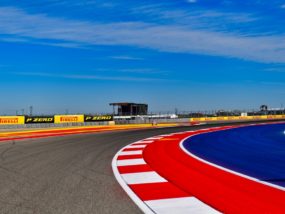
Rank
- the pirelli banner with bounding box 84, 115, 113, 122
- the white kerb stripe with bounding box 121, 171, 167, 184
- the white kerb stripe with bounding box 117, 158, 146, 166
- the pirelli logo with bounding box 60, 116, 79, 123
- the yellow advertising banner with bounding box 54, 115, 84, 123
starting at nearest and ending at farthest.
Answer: the white kerb stripe with bounding box 121, 171, 167, 184 < the white kerb stripe with bounding box 117, 158, 146, 166 < the yellow advertising banner with bounding box 54, 115, 84, 123 < the pirelli logo with bounding box 60, 116, 79, 123 < the pirelli banner with bounding box 84, 115, 113, 122

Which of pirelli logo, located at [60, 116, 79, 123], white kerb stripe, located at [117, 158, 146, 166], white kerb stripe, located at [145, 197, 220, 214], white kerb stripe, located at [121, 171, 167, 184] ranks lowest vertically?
white kerb stripe, located at [145, 197, 220, 214]

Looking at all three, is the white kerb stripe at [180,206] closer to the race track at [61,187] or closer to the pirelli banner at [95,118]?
the race track at [61,187]

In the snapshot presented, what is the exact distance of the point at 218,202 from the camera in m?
5.17

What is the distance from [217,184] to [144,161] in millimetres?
3503

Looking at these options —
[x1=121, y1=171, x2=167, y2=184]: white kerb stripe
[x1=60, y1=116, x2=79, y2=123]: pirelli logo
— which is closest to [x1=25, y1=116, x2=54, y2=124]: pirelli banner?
[x1=60, y1=116, x2=79, y2=123]: pirelli logo

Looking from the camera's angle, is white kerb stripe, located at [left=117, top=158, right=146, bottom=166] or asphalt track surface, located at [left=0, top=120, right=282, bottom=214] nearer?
asphalt track surface, located at [left=0, top=120, right=282, bottom=214]

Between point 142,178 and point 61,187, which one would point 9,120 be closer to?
point 142,178

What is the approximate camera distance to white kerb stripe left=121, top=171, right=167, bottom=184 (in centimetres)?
689

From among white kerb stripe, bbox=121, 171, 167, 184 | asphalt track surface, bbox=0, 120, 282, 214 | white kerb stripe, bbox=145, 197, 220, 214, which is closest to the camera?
white kerb stripe, bbox=145, 197, 220, 214

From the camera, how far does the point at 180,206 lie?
5055 millimetres

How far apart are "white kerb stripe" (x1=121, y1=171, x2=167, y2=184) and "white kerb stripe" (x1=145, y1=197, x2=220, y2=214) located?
58.4 inches

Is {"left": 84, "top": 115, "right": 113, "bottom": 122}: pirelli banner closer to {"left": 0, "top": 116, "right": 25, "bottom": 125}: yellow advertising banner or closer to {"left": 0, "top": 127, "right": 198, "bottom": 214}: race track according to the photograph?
{"left": 0, "top": 116, "right": 25, "bottom": 125}: yellow advertising banner

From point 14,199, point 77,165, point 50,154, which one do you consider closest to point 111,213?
point 14,199

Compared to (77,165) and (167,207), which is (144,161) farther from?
(167,207)
